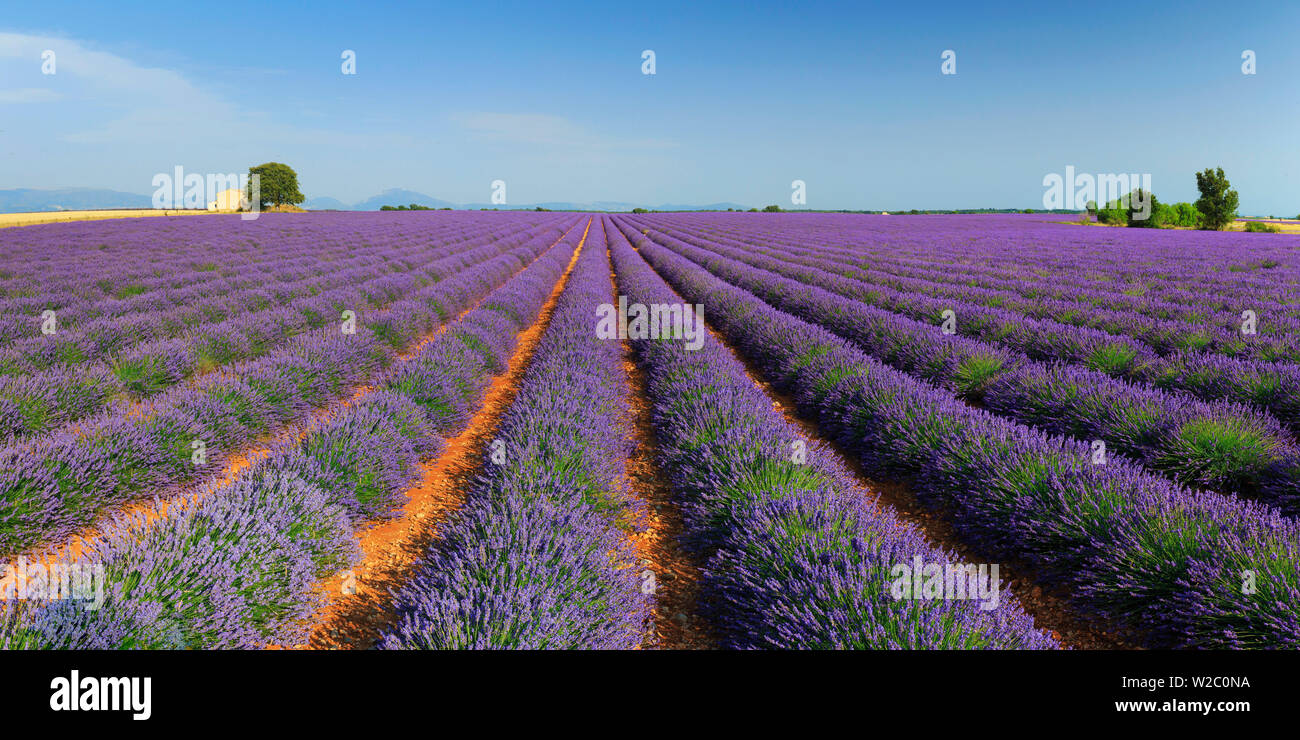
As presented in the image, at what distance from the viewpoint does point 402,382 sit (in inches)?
197

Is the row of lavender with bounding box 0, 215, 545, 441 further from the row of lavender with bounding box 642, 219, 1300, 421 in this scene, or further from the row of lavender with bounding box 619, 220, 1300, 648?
the row of lavender with bounding box 642, 219, 1300, 421

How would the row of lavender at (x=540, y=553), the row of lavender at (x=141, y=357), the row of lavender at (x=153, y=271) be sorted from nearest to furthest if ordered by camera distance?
1. the row of lavender at (x=540, y=553)
2. the row of lavender at (x=141, y=357)
3. the row of lavender at (x=153, y=271)

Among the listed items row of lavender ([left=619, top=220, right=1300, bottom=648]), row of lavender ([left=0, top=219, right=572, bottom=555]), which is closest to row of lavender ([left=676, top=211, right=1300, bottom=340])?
row of lavender ([left=619, top=220, right=1300, bottom=648])

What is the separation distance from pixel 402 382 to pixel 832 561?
4.23m

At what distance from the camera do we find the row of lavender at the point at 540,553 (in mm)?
1923

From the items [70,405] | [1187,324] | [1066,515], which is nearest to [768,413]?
[1066,515]

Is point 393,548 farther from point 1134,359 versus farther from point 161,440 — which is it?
point 1134,359

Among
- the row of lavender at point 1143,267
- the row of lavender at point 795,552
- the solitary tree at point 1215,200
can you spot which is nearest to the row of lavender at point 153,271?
the row of lavender at point 795,552

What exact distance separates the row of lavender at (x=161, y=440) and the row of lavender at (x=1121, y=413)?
19.5 ft

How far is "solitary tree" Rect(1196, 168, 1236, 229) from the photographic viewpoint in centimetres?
4312

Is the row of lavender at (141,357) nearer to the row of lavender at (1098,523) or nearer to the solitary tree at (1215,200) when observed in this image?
the row of lavender at (1098,523)

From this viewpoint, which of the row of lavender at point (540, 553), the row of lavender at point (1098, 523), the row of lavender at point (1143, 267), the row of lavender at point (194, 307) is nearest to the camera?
the row of lavender at point (540, 553)

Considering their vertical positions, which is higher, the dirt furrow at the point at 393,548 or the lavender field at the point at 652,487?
the lavender field at the point at 652,487

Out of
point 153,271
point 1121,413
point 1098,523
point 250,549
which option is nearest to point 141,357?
point 250,549
